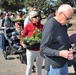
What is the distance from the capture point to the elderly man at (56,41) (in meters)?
3.76

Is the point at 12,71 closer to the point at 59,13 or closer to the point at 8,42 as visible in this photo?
the point at 8,42

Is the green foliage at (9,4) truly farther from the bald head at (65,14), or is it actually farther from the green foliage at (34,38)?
the bald head at (65,14)

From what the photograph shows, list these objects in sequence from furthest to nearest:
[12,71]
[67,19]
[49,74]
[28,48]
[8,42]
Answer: [8,42] → [12,71] → [28,48] → [49,74] → [67,19]

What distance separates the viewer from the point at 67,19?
374cm

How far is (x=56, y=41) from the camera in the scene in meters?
3.88

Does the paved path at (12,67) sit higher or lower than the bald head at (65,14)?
lower

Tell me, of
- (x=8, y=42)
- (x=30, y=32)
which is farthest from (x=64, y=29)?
(x=8, y=42)

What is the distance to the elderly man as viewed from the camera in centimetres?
376

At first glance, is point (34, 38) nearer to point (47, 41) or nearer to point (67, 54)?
point (47, 41)

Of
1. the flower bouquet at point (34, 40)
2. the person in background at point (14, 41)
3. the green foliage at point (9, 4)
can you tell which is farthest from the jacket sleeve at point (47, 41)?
the green foliage at point (9, 4)

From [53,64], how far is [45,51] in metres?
0.22

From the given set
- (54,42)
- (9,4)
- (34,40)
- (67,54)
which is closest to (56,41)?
(54,42)

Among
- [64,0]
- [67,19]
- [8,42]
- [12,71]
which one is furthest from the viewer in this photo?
[64,0]

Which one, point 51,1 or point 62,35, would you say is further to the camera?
point 51,1
